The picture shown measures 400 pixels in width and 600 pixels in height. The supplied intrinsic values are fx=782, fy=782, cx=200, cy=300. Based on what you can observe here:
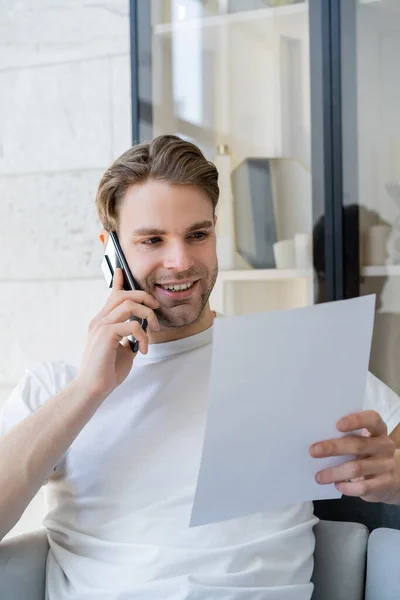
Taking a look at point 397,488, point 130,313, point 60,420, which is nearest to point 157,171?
point 130,313

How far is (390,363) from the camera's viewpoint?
1685 mm

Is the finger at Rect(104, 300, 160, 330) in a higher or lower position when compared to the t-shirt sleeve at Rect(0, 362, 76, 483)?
higher

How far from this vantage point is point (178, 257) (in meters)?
1.45

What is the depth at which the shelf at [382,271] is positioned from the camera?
166cm

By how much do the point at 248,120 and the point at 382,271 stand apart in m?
0.47

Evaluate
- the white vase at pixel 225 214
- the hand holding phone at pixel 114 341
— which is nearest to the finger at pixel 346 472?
the hand holding phone at pixel 114 341

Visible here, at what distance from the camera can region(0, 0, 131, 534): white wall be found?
226 centimetres

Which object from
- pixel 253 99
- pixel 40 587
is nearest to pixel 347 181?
pixel 253 99

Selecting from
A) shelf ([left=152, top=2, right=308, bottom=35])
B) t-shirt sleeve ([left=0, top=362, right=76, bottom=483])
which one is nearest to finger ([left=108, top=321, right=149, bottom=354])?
t-shirt sleeve ([left=0, top=362, right=76, bottom=483])

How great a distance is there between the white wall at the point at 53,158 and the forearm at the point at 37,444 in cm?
93

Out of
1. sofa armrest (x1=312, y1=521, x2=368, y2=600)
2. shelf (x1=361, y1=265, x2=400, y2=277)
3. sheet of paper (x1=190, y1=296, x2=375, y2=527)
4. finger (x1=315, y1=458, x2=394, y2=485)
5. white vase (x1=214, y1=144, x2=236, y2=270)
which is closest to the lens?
sheet of paper (x1=190, y1=296, x2=375, y2=527)

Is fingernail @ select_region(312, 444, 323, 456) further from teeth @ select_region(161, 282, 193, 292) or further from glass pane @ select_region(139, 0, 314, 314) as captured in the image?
glass pane @ select_region(139, 0, 314, 314)

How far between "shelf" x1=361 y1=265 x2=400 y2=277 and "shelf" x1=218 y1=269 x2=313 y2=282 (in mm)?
121

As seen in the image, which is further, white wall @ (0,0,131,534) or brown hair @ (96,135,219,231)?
white wall @ (0,0,131,534)
